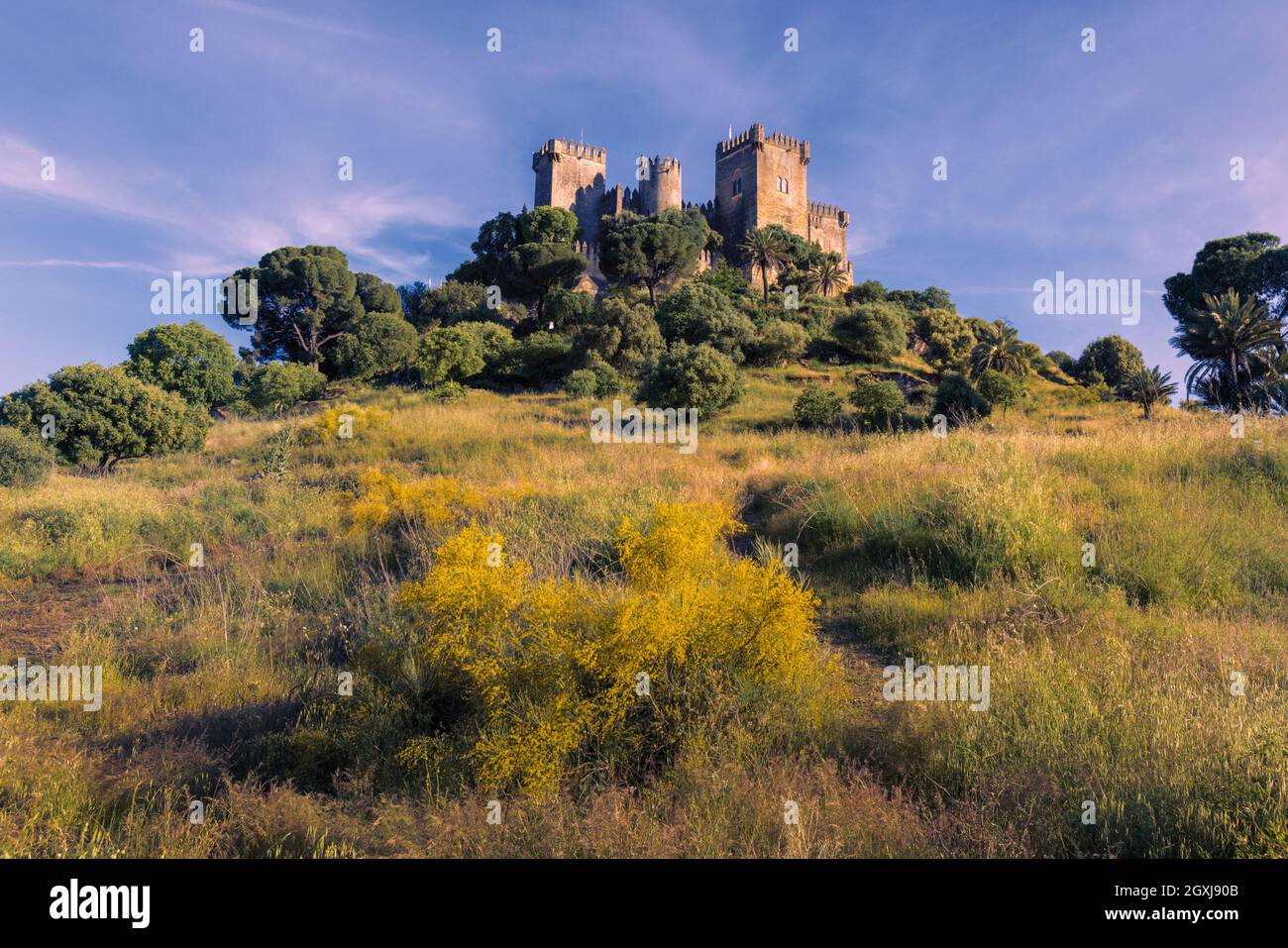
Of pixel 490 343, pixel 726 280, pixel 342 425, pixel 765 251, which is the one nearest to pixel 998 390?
pixel 490 343

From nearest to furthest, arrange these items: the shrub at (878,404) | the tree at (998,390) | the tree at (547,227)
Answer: the shrub at (878,404)
the tree at (998,390)
the tree at (547,227)

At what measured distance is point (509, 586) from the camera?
3.61 meters

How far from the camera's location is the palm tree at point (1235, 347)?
2845 centimetres

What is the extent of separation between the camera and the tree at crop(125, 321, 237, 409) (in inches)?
1351

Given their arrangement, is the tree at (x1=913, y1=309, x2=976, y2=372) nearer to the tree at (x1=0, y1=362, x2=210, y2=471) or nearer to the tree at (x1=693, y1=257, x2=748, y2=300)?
the tree at (x1=693, y1=257, x2=748, y2=300)

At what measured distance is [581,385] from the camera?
1010 inches

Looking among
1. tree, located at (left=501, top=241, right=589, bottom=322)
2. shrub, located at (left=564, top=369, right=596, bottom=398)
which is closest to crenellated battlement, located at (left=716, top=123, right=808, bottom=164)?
tree, located at (left=501, top=241, right=589, bottom=322)

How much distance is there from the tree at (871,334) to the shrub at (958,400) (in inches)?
522

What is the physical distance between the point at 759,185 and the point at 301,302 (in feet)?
127

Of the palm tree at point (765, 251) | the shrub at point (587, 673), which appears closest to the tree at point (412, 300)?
the palm tree at point (765, 251)

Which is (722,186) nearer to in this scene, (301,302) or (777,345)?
(777,345)

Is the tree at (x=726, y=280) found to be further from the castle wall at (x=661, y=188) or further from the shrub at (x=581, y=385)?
the shrub at (x=581, y=385)

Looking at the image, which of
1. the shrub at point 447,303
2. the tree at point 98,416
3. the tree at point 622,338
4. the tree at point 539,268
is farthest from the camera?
the tree at point 539,268
